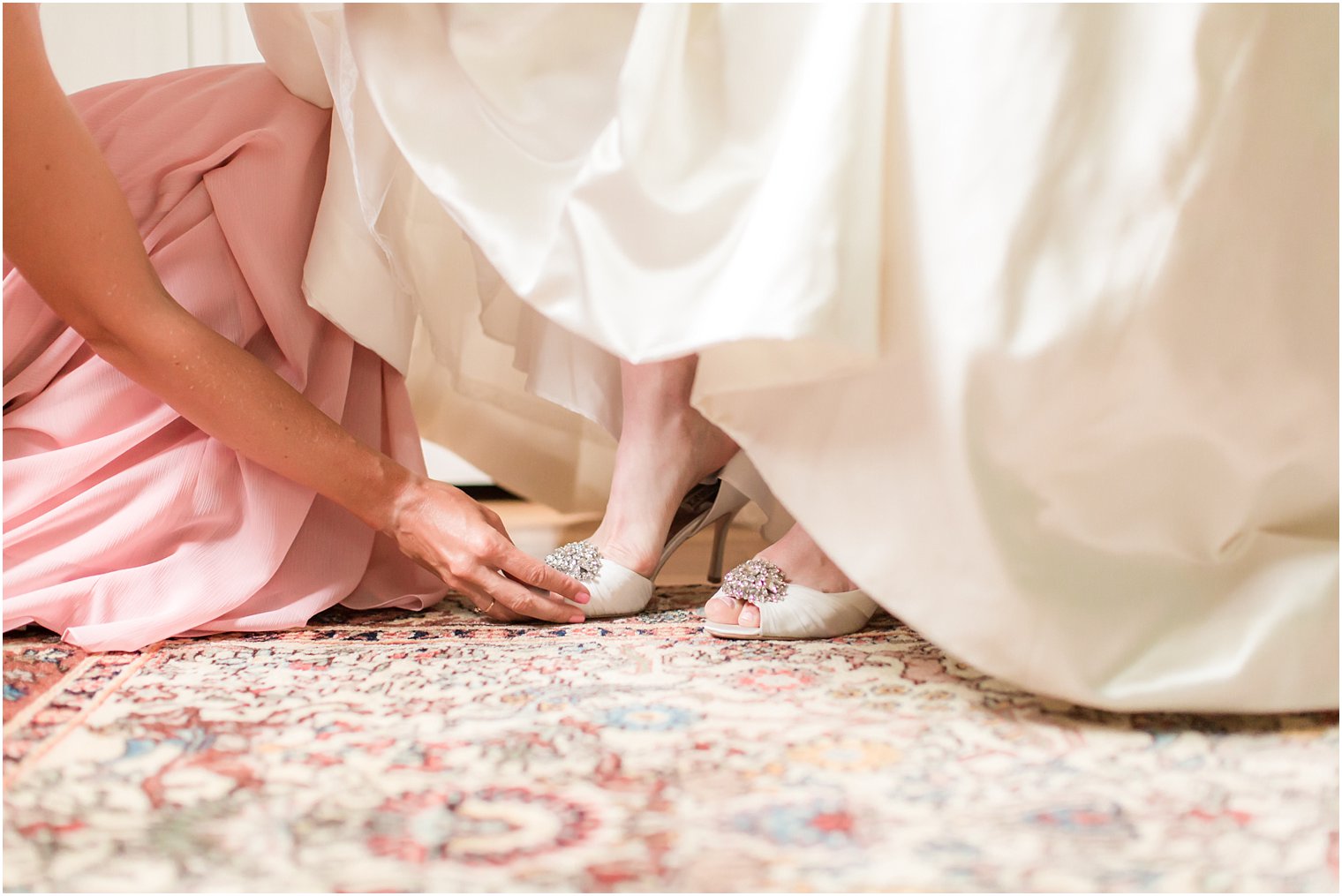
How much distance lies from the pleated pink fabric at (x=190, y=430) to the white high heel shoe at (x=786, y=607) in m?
0.34

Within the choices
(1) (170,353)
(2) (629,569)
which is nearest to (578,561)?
(2) (629,569)

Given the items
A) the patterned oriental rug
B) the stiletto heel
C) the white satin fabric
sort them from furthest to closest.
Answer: the stiletto heel → the white satin fabric → the patterned oriental rug

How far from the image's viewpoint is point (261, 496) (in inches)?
39.5

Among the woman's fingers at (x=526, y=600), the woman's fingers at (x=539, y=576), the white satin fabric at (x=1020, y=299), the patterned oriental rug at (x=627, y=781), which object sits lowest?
the patterned oriental rug at (x=627, y=781)

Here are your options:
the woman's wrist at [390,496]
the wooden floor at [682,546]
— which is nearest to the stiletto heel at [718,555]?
the wooden floor at [682,546]

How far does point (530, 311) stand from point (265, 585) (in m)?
0.44

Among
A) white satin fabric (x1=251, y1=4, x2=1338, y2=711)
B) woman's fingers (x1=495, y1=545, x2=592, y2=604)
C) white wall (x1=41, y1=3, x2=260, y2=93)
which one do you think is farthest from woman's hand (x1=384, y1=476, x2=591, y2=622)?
white wall (x1=41, y1=3, x2=260, y2=93)

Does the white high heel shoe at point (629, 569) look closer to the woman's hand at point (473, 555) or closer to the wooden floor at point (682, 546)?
the woman's hand at point (473, 555)

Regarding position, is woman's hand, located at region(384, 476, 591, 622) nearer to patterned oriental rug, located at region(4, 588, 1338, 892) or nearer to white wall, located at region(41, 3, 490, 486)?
patterned oriental rug, located at region(4, 588, 1338, 892)

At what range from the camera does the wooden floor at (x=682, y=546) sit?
146 centimetres

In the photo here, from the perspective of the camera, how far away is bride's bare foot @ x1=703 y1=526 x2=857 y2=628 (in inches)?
38.2

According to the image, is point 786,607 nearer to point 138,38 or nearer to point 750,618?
point 750,618

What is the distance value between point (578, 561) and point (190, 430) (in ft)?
1.32

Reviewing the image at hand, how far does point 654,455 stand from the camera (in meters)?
1.13
